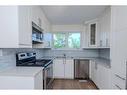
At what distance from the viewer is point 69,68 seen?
16.4ft

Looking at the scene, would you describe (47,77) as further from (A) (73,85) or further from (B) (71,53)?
(B) (71,53)

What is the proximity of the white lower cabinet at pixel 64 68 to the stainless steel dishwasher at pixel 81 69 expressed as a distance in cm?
15

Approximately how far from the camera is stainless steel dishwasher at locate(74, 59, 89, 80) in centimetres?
491

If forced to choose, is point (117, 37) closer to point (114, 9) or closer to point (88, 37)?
point (114, 9)

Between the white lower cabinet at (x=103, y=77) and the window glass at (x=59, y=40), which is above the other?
the window glass at (x=59, y=40)

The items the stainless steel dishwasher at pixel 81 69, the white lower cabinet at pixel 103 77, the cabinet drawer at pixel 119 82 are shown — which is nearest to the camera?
the cabinet drawer at pixel 119 82

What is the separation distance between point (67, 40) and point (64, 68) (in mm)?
1279

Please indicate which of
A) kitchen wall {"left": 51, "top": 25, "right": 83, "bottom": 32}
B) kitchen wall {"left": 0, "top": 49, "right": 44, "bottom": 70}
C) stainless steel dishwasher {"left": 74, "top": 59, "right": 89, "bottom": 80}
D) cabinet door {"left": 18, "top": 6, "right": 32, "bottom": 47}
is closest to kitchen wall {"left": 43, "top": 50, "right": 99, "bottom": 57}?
stainless steel dishwasher {"left": 74, "top": 59, "right": 89, "bottom": 80}

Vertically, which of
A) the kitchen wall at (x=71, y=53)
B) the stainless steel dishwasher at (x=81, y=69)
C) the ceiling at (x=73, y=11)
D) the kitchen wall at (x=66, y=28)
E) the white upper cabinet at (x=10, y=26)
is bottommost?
the stainless steel dishwasher at (x=81, y=69)

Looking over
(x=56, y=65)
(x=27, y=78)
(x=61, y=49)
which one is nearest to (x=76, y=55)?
(x=61, y=49)

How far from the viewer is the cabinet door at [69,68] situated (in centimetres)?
497

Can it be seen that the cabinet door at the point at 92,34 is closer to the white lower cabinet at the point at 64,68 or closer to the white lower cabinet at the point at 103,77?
the white lower cabinet at the point at 64,68

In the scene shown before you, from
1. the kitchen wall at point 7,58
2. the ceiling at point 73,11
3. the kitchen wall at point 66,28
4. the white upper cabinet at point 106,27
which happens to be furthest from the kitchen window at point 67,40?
the kitchen wall at point 7,58

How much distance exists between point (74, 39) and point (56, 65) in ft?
4.65
